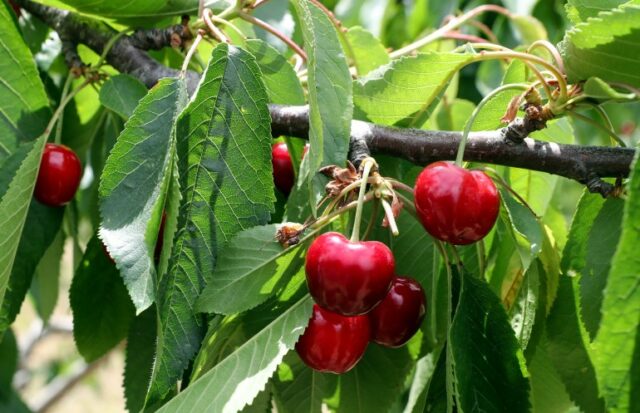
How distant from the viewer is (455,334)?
3.61 ft

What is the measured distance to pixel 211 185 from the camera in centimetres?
106

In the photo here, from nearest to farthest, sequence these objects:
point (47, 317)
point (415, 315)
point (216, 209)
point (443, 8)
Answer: point (216, 209), point (415, 315), point (47, 317), point (443, 8)

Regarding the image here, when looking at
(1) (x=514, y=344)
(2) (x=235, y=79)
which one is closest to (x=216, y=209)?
(2) (x=235, y=79)

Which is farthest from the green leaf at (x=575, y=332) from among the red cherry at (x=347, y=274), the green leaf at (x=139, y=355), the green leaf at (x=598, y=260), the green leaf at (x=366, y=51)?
the green leaf at (x=139, y=355)

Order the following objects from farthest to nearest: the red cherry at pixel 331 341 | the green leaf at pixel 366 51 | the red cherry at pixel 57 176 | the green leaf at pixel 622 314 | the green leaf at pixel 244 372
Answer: the green leaf at pixel 366 51, the red cherry at pixel 57 176, the red cherry at pixel 331 341, the green leaf at pixel 244 372, the green leaf at pixel 622 314

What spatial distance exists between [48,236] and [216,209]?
46 centimetres

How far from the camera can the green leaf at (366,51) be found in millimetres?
1654

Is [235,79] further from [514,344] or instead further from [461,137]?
[514,344]

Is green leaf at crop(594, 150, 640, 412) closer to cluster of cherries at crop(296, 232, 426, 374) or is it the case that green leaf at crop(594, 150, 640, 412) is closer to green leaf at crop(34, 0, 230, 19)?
cluster of cherries at crop(296, 232, 426, 374)

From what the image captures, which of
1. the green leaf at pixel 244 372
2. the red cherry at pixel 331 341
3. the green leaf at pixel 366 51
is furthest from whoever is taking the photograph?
the green leaf at pixel 366 51

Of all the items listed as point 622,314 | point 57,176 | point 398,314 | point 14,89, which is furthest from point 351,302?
point 14,89

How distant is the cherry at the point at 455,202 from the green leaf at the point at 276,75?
339 millimetres

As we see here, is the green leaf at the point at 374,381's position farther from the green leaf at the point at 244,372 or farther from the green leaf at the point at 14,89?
the green leaf at the point at 14,89

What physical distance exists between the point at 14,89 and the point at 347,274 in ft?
2.34
